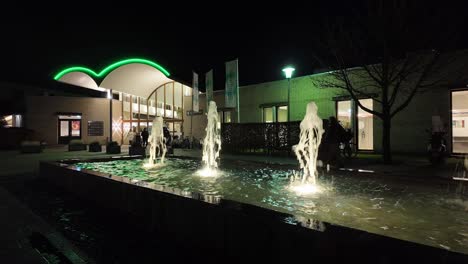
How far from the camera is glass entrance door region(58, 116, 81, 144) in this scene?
1291 inches

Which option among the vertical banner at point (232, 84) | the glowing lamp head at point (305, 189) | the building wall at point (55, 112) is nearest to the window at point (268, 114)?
the vertical banner at point (232, 84)

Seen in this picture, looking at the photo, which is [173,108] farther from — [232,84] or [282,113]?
[232,84]

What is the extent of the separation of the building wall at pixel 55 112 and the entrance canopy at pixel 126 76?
2040 millimetres

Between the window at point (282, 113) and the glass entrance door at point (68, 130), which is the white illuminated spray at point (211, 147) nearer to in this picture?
→ the window at point (282, 113)

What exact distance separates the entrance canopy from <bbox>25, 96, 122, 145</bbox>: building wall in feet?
6.69

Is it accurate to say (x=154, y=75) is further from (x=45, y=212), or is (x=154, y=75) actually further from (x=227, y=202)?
(x=227, y=202)

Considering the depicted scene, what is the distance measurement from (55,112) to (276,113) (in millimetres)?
21769

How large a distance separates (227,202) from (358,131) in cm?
1588

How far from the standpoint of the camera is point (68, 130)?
33219 mm

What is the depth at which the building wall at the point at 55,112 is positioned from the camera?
31625 millimetres

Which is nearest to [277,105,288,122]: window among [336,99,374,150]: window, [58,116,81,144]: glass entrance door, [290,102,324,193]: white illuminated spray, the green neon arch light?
[336,99,374,150]: window

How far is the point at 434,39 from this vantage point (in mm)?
13625

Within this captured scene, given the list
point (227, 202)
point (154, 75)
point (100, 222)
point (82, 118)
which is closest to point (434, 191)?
point (227, 202)

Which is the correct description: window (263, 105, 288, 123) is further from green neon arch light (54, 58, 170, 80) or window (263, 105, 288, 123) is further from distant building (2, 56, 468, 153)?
green neon arch light (54, 58, 170, 80)
